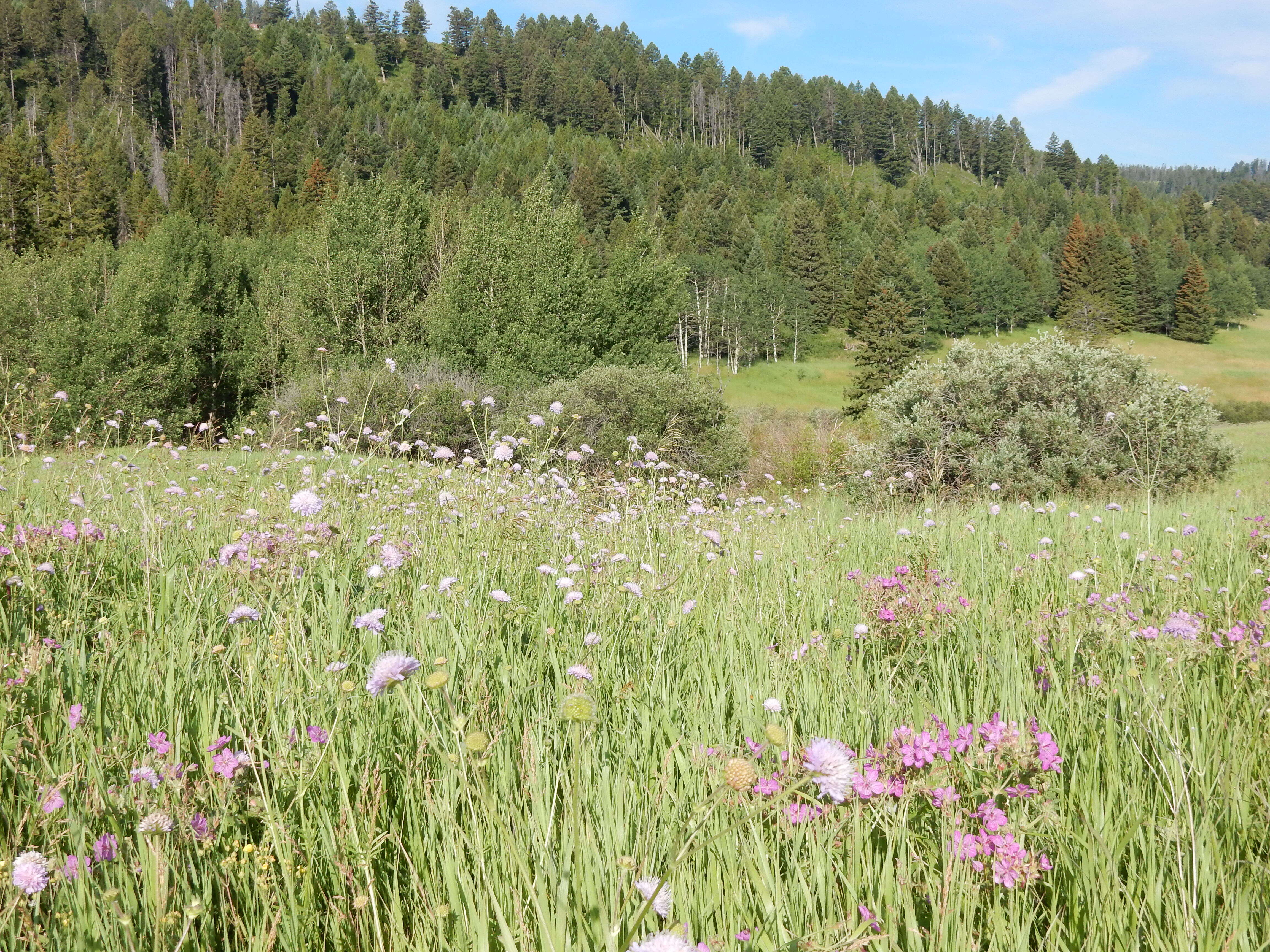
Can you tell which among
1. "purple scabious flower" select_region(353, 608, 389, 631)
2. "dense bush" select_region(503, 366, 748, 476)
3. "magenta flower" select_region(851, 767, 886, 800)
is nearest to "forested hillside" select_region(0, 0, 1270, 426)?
"purple scabious flower" select_region(353, 608, 389, 631)

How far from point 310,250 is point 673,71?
11197cm

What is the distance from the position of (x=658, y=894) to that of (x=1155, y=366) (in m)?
77.5

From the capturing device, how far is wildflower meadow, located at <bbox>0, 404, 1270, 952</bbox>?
45.3 inches

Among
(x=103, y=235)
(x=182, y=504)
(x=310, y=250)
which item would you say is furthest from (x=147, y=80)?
(x=182, y=504)

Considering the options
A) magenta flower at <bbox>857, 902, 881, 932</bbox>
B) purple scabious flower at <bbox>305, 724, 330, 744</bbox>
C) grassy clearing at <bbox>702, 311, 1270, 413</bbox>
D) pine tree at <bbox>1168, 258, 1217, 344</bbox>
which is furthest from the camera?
pine tree at <bbox>1168, 258, 1217, 344</bbox>

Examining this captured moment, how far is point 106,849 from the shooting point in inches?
48.3

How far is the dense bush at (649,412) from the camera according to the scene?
1867 cm

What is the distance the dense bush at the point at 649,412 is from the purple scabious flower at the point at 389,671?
1669 cm

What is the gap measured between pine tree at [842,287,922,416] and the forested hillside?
27 centimetres

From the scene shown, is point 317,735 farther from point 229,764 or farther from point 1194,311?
point 1194,311

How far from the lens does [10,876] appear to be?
1.04 meters

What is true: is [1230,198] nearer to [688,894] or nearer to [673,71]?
[673,71]

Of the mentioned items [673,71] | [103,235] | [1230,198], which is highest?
[673,71]

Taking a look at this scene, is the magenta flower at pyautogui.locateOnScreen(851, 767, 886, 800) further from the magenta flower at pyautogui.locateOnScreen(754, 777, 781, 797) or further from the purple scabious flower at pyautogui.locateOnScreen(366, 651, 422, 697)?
the purple scabious flower at pyautogui.locateOnScreen(366, 651, 422, 697)
